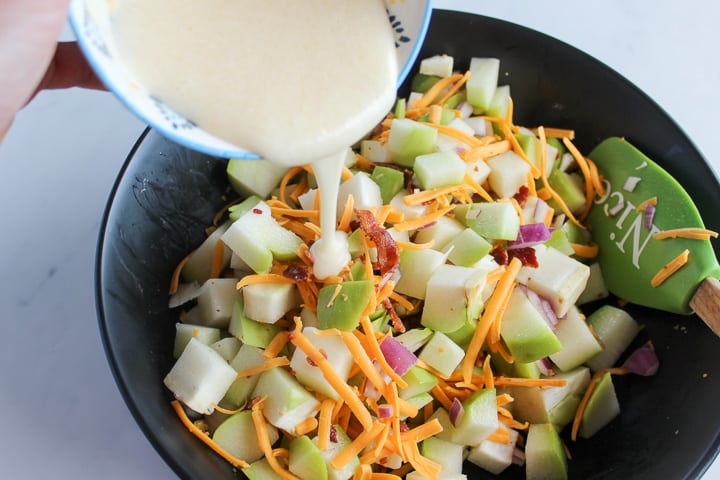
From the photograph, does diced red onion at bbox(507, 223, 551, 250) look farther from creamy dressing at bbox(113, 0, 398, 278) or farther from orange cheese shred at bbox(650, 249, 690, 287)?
creamy dressing at bbox(113, 0, 398, 278)

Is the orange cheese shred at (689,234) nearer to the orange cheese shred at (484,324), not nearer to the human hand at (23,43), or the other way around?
the orange cheese shred at (484,324)

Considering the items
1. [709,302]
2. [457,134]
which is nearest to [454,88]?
[457,134]

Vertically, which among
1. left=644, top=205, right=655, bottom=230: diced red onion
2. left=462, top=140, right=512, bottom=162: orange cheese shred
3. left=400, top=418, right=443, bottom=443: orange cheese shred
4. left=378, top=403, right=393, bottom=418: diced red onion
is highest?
left=462, top=140, right=512, bottom=162: orange cheese shred

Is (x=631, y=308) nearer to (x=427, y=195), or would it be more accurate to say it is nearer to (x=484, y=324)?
(x=484, y=324)

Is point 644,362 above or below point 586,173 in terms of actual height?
below

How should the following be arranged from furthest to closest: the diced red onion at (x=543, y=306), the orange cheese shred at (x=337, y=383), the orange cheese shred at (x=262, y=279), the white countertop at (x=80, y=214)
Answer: the white countertop at (x=80, y=214) < the diced red onion at (x=543, y=306) < the orange cheese shred at (x=262, y=279) < the orange cheese shred at (x=337, y=383)

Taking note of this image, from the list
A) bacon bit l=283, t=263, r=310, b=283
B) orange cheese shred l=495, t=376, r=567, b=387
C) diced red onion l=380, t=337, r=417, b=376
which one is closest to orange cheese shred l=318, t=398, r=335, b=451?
diced red onion l=380, t=337, r=417, b=376

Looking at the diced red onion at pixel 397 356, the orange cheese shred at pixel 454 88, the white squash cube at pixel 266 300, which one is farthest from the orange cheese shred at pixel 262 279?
the orange cheese shred at pixel 454 88
